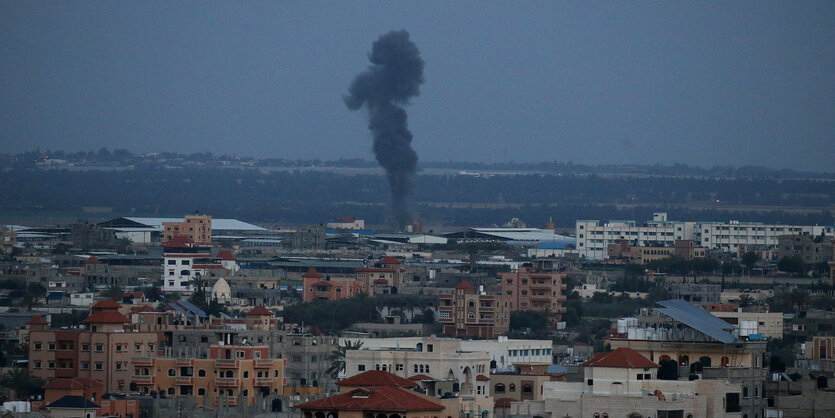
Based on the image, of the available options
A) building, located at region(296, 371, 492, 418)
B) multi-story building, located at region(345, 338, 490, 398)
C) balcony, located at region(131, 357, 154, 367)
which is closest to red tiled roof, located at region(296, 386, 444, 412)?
building, located at region(296, 371, 492, 418)

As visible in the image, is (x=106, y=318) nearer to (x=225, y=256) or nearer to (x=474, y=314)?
(x=474, y=314)

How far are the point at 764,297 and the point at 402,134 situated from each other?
274 feet

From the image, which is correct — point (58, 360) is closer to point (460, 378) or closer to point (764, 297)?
point (460, 378)

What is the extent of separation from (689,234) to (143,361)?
299 ft

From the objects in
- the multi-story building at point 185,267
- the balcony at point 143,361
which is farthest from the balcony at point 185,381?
the multi-story building at point 185,267

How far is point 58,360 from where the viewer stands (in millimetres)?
49938

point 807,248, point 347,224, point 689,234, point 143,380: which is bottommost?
point 143,380

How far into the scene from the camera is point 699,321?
119 feet

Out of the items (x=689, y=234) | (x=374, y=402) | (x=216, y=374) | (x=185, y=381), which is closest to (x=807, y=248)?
(x=689, y=234)

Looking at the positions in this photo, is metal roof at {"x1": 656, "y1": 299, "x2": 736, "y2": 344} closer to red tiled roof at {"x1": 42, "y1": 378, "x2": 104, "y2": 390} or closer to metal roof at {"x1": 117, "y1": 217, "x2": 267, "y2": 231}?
red tiled roof at {"x1": 42, "y1": 378, "x2": 104, "y2": 390}

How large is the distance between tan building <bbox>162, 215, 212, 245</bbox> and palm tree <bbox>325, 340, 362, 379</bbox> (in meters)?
72.3

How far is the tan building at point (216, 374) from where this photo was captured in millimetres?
44531

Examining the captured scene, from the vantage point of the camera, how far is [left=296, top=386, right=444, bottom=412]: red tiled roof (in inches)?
1080

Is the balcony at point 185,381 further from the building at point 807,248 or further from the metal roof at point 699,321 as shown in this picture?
the building at point 807,248
